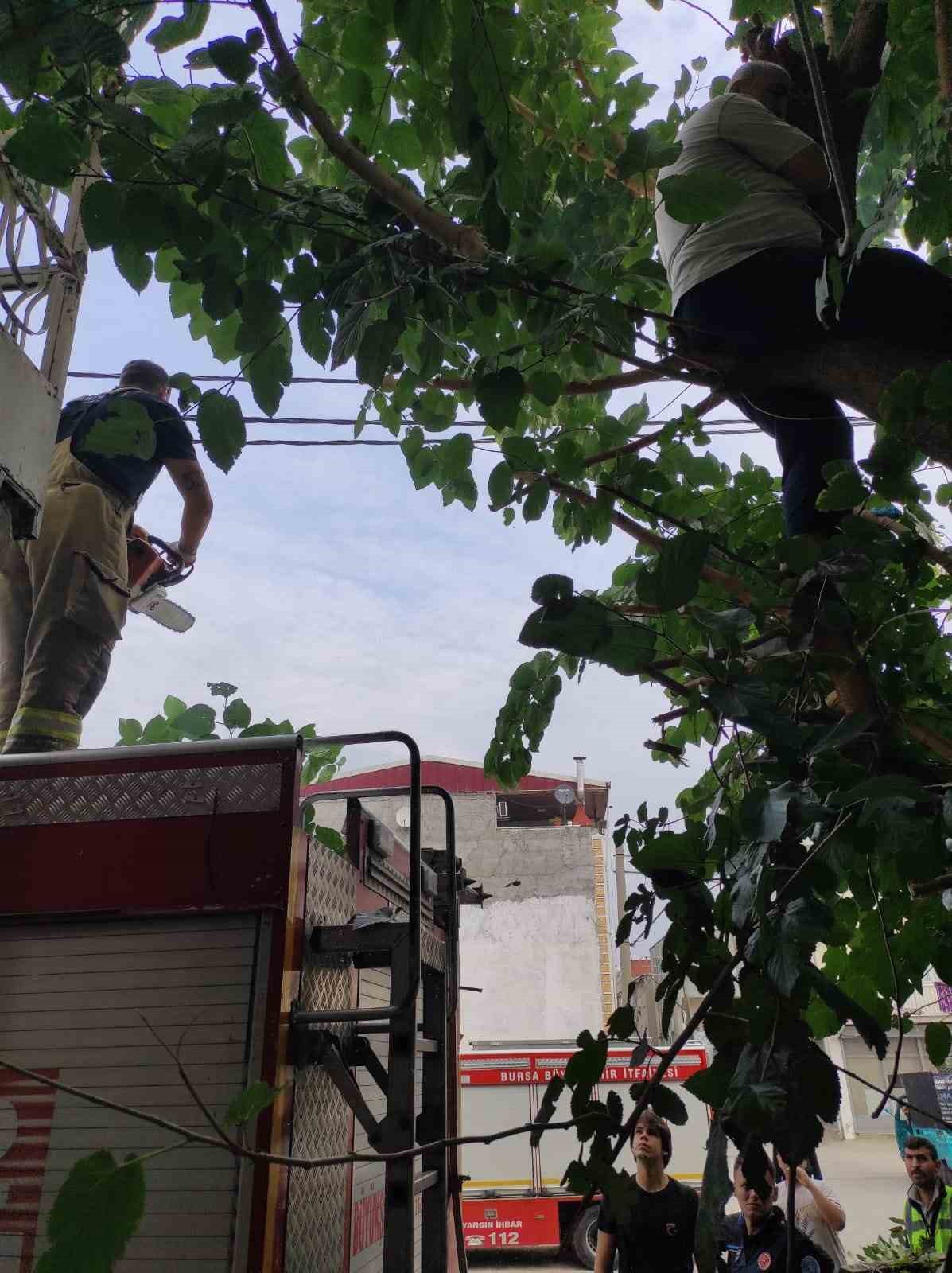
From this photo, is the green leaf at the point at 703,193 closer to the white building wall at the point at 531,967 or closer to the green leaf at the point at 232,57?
the green leaf at the point at 232,57

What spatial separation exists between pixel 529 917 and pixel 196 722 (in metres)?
17.4

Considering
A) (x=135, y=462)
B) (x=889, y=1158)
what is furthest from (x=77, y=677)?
(x=889, y=1158)

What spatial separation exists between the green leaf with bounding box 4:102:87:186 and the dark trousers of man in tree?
1229mm

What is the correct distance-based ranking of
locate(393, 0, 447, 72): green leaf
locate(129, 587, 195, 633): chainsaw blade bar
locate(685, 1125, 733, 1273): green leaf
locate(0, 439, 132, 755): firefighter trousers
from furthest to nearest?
1. locate(129, 587, 195, 633): chainsaw blade bar
2. locate(0, 439, 132, 755): firefighter trousers
3. locate(393, 0, 447, 72): green leaf
4. locate(685, 1125, 733, 1273): green leaf

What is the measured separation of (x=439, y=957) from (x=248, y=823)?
157cm

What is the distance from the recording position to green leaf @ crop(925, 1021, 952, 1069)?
1.60m

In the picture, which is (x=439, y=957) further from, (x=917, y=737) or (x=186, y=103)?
(x=186, y=103)

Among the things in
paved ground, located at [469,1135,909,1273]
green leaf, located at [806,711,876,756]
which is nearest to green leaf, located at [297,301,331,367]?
green leaf, located at [806,711,876,756]

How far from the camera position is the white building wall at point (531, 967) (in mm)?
19578

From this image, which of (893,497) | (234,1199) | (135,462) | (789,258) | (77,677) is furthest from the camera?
(135,462)

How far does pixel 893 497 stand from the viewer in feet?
5.24

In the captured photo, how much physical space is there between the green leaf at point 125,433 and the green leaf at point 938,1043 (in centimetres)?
159

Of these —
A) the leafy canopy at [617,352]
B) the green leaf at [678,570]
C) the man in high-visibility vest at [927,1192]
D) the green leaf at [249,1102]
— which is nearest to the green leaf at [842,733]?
the leafy canopy at [617,352]

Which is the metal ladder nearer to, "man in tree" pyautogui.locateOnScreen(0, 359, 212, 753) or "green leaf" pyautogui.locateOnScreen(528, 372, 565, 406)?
"man in tree" pyautogui.locateOnScreen(0, 359, 212, 753)
